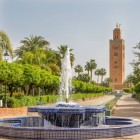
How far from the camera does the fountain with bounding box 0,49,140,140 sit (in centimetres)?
1198

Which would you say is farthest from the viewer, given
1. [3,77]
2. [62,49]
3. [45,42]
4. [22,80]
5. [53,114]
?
[62,49]

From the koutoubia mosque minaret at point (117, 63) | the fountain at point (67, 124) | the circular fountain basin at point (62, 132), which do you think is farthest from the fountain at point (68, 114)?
the koutoubia mosque minaret at point (117, 63)

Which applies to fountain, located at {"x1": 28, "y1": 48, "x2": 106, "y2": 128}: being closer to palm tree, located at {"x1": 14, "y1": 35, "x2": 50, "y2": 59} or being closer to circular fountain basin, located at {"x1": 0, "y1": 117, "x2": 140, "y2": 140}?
circular fountain basin, located at {"x1": 0, "y1": 117, "x2": 140, "y2": 140}

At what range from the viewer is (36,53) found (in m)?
52.2

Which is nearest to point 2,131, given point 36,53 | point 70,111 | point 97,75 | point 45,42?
point 70,111

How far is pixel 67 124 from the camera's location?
14.3 m

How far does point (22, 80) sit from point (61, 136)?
21711mm

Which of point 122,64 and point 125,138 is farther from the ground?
point 122,64

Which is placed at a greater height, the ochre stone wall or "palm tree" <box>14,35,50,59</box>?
"palm tree" <box>14,35,50,59</box>

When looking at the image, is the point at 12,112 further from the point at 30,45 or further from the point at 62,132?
the point at 30,45

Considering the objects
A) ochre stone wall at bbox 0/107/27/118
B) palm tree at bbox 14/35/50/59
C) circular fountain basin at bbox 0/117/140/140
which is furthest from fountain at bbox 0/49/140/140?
palm tree at bbox 14/35/50/59

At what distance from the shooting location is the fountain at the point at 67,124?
11984 millimetres

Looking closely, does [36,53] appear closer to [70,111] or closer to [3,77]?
[3,77]

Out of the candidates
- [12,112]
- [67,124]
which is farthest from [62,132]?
[12,112]
